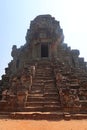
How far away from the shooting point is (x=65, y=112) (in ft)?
49.3

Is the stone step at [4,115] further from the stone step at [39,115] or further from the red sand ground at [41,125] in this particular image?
the red sand ground at [41,125]

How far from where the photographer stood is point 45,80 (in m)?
19.7

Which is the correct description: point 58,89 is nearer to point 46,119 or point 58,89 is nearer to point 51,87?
point 51,87

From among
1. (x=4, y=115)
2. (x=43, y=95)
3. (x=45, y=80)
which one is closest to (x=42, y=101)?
(x=43, y=95)

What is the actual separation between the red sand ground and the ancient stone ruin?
2.63 feet

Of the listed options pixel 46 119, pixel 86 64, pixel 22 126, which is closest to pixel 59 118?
pixel 46 119

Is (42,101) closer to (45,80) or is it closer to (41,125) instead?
(45,80)

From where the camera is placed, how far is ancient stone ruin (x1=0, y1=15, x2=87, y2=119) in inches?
613

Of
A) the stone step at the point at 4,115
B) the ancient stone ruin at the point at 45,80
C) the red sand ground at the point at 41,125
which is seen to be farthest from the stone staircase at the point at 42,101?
the red sand ground at the point at 41,125

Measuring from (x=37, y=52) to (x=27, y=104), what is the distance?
10.3 metres

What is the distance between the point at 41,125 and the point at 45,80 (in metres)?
7.12

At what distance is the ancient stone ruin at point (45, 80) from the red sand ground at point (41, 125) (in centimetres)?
80

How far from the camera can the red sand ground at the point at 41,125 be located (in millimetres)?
12328

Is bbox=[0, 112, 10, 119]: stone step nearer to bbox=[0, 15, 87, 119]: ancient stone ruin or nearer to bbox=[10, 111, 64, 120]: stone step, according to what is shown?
bbox=[0, 15, 87, 119]: ancient stone ruin
